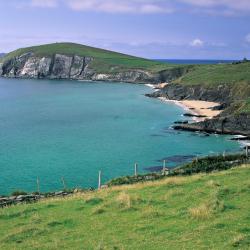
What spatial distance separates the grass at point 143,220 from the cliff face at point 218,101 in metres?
59.5

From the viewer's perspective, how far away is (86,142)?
86750 mm

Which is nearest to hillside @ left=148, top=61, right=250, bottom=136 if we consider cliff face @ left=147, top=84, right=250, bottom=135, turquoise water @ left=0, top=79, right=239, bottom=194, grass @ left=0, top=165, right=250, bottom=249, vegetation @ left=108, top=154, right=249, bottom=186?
cliff face @ left=147, top=84, right=250, bottom=135

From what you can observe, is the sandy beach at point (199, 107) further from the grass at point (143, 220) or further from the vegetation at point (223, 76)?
the grass at point (143, 220)

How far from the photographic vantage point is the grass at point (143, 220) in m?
19.7

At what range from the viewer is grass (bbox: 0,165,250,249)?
19.7 meters

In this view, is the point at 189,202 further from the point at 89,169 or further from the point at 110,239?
the point at 89,169

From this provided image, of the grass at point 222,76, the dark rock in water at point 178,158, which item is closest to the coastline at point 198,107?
the grass at point 222,76

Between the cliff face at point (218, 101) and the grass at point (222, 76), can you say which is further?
the grass at point (222, 76)

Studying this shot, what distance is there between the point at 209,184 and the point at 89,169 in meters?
34.8

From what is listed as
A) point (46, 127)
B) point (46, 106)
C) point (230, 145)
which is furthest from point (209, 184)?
point (46, 106)

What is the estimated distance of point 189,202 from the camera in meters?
26.9

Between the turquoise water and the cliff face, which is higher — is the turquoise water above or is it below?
below

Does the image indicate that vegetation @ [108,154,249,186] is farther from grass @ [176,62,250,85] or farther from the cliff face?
grass @ [176,62,250,85]

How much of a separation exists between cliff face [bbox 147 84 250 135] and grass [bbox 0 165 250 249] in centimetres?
5946
